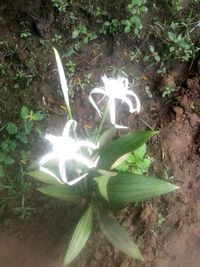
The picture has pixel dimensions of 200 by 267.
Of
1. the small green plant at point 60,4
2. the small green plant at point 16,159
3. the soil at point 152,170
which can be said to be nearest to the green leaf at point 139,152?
the soil at point 152,170

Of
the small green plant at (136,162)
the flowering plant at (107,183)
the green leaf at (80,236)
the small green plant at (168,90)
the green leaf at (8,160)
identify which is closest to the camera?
the flowering plant at (107,183)

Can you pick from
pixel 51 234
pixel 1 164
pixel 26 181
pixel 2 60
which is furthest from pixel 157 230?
pixel 2 60

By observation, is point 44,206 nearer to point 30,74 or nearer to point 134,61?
point 30,74

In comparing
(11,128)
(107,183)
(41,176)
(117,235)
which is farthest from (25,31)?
(117,235)

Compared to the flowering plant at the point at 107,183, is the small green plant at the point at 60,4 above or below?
above

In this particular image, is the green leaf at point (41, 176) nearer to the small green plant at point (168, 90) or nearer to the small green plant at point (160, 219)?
the small green plant at point (160, 219)

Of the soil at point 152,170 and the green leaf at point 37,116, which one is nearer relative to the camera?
the soil at point 152,170
